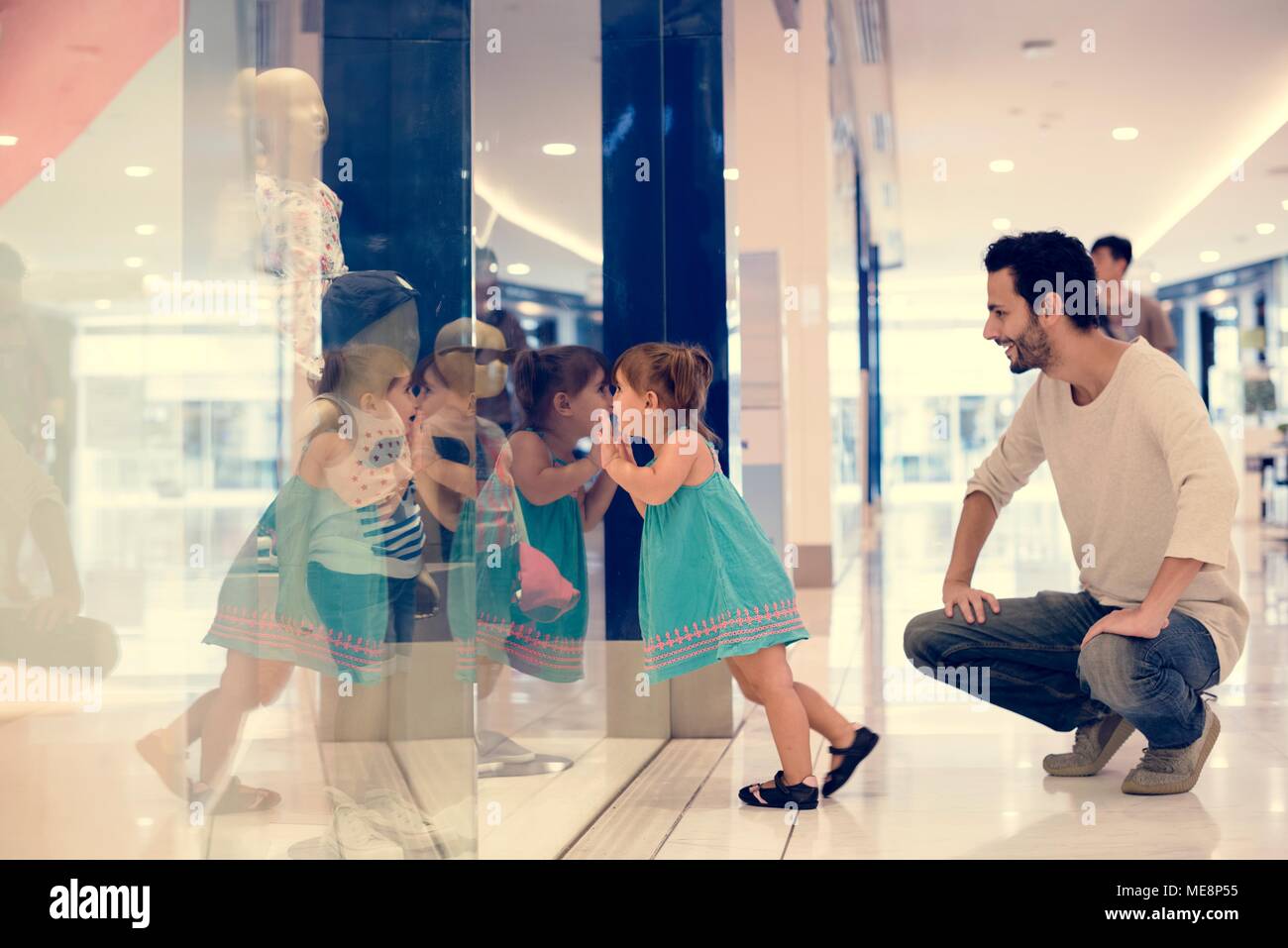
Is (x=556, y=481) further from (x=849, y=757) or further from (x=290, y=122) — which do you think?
(x=290, y=122)

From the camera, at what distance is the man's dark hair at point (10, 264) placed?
1681 millimetres

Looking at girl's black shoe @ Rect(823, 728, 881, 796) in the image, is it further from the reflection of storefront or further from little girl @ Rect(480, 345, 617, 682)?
the reflection of storefront

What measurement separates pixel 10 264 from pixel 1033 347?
197 cm

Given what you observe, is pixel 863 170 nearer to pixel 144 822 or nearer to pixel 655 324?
pixel 655 324

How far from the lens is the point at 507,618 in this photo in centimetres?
288

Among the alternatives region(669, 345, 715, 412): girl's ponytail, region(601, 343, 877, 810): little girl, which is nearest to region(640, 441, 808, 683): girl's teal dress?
region(601, 343, 877, 810): little girl

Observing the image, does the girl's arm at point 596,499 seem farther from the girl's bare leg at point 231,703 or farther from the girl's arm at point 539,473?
the girl's bare leg at point 231,703

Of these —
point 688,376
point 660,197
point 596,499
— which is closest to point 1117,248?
point 660,197

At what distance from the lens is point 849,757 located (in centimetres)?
268

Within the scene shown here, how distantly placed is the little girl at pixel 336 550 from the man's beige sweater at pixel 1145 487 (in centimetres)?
147

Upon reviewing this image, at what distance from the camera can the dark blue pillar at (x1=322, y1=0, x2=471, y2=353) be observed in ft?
6.02

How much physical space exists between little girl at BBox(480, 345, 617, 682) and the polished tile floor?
0.44 metres
